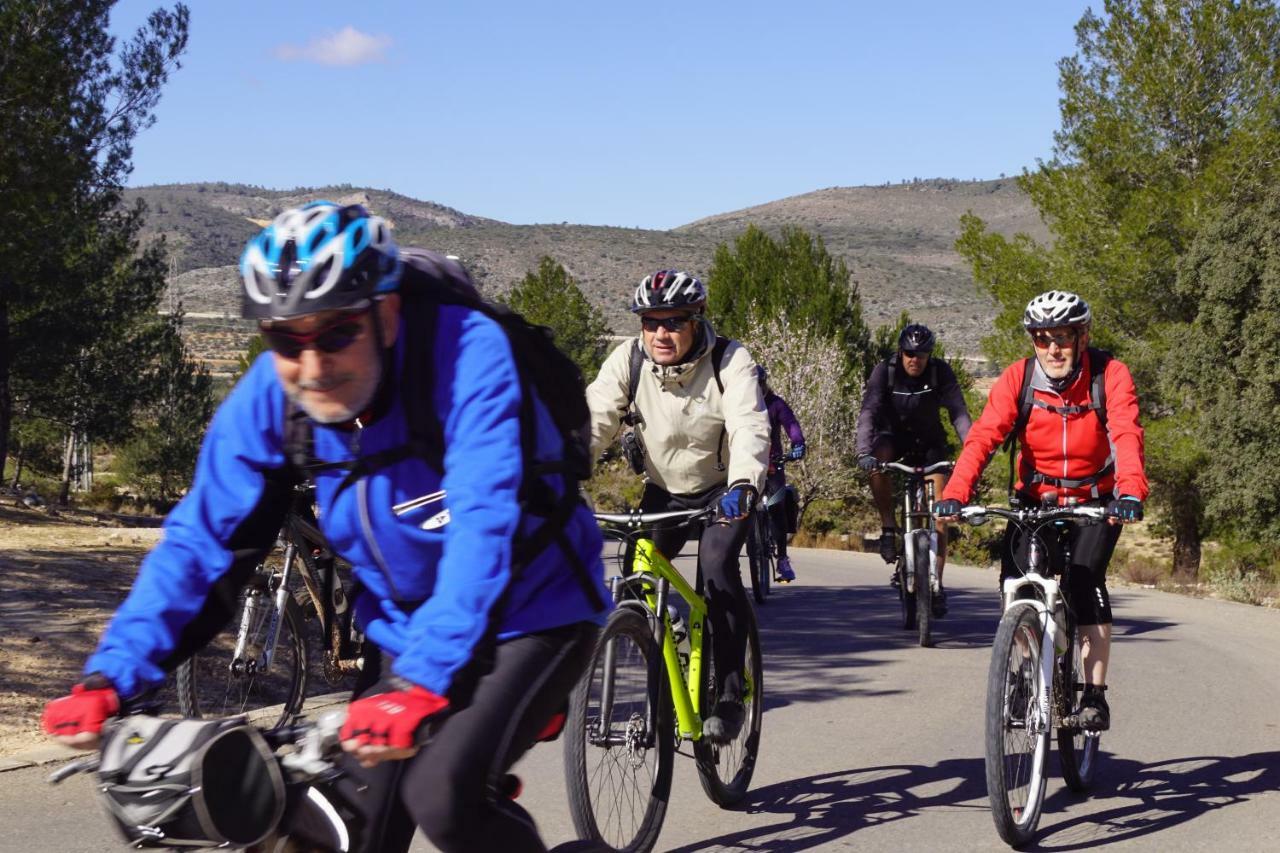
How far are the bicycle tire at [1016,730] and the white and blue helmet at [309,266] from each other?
3426mm

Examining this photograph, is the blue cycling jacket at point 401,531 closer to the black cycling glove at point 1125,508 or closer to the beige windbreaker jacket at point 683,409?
the beige windbreaker jacket at point 683,409

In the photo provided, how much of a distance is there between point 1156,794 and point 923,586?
4468 mm

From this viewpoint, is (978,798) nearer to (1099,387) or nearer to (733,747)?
(733,747)

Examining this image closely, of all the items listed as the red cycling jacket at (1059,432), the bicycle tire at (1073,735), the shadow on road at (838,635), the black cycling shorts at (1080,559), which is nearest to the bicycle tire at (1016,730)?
the bicycle tire at (1073,735)

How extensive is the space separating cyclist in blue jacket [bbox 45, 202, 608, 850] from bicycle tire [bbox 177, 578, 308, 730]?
12.4 feet

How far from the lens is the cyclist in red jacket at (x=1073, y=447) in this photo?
20.7 feet

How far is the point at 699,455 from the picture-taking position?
19.9ft

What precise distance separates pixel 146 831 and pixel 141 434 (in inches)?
1545

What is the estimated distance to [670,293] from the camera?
18.7 feet

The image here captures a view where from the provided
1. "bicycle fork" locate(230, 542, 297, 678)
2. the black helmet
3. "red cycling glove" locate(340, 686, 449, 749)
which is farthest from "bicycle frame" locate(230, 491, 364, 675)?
the black helmet

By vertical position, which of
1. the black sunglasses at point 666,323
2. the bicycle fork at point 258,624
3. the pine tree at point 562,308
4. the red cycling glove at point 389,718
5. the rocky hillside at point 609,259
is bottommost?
the bicycle fork at point 258,624

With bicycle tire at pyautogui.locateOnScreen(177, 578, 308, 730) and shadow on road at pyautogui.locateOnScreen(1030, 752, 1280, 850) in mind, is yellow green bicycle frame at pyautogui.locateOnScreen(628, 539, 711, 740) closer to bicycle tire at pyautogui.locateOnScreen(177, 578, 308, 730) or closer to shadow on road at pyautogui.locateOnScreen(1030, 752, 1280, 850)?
shadow on road at pyautogui.locateOnScreen(1030, 752, 1280, 850)

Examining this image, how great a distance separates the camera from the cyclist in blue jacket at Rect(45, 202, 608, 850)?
2.62m

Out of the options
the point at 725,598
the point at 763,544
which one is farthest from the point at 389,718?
the point at 763,544
